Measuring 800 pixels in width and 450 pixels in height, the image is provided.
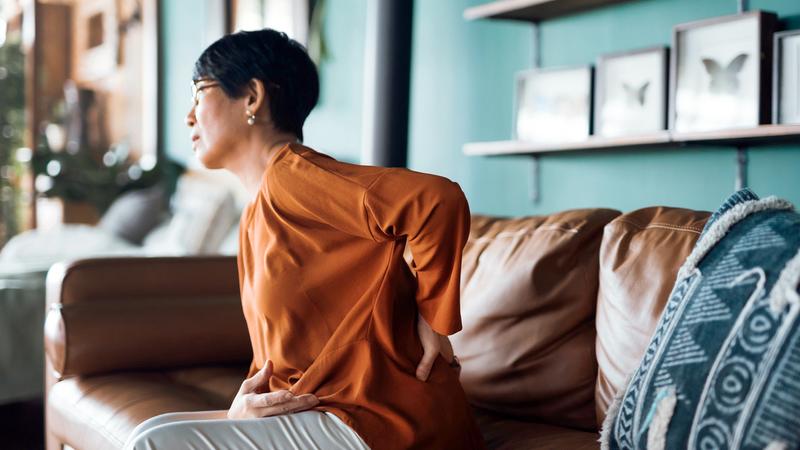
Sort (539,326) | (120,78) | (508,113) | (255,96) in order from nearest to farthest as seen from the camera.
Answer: (255,96) → (539,326) → (508,113) → (120,78)

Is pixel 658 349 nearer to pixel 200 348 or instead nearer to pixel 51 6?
pixel 200 348

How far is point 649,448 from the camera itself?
1.11 metres

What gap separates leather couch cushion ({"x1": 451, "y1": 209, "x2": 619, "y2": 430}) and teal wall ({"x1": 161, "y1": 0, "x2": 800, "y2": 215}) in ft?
1.60

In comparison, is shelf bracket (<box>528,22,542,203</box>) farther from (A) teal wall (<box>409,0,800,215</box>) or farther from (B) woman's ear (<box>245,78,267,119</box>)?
(B) woman's ear (<box>245,78,267,119</box>)

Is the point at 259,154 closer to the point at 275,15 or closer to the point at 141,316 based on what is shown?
the point at 141,316

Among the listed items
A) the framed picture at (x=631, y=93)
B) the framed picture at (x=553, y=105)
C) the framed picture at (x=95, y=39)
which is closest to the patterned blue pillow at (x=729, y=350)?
the framed picture at (x=631, y=93)

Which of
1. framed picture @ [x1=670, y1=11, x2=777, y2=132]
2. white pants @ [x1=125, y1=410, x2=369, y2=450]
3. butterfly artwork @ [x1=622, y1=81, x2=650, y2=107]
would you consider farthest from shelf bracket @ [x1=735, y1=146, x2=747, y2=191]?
white pants @ [x1=125, y1=410, x2=369, y2=450]

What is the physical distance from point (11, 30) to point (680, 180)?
19.9 feet

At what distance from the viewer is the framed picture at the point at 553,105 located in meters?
2.41

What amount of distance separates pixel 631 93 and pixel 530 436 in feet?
3.40

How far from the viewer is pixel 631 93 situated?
2.26 metres

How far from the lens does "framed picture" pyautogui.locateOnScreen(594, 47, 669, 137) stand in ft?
7.19

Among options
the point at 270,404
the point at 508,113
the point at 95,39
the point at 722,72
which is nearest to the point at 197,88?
the point at 270,404

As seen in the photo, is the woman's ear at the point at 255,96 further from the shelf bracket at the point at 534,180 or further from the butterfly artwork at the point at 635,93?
the shelf bracket at the point at 534,180
